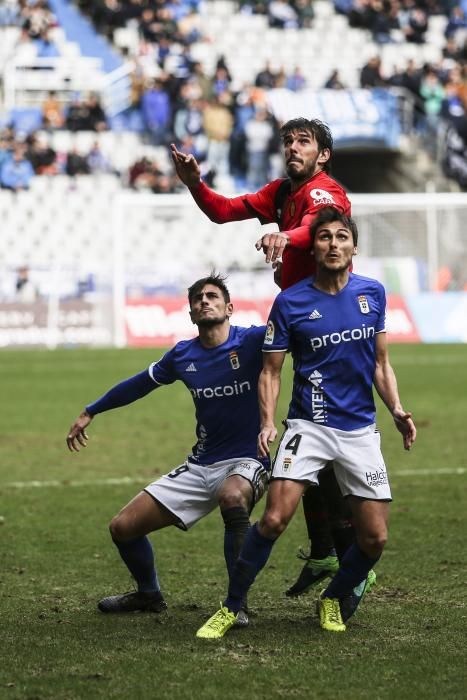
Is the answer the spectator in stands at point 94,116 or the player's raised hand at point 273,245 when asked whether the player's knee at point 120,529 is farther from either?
the spectator in stands at point 94,116

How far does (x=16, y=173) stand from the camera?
3000 cm

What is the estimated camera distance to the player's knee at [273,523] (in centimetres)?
620

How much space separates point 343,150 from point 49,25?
28.5ft

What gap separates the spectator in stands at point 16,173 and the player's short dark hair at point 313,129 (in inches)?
939

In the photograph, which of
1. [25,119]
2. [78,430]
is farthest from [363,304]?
[25,119]

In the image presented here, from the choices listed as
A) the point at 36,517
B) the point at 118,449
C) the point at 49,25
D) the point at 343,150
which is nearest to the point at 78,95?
the point at 49,25

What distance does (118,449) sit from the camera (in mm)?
14250

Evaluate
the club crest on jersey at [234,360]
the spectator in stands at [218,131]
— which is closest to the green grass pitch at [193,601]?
the club crest on jersey at [234,360]

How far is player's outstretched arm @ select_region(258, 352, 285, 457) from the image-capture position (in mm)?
6191

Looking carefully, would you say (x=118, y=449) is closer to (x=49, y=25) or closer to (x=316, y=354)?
(x=316, y=354)

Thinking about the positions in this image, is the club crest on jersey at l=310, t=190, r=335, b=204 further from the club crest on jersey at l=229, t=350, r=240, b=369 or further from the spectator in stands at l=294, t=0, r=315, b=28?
the spectator in stands at l=294, t=0, r=315, b=28

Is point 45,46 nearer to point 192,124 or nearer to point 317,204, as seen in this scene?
point 192,124

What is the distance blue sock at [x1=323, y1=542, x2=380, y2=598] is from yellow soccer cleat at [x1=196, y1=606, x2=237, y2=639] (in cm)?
55

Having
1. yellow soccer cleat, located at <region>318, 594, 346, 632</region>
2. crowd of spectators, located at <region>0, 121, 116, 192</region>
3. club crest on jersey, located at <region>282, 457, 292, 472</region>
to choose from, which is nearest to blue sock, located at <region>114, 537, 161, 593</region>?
yellow soccer cleat, located at <region>318, 594, 346, 632</region>
